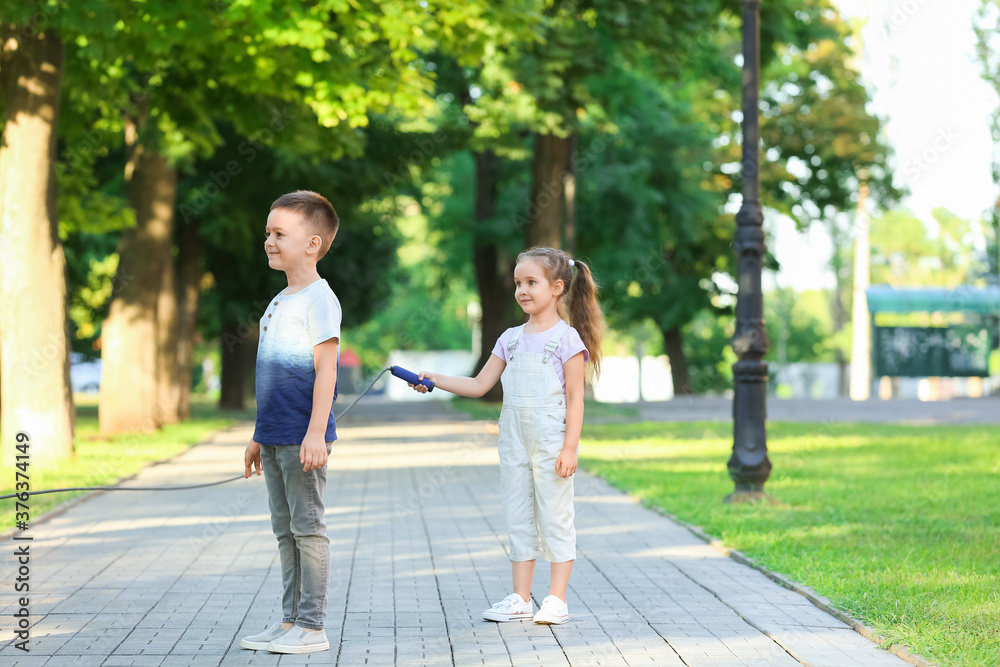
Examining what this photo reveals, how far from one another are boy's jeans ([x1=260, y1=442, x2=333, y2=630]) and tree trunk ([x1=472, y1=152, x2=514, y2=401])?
24.7 metres

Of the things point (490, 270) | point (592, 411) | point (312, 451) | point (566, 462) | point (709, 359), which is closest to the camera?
point (312, 451)

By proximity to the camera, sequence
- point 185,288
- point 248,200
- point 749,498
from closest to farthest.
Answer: point 749,498 < point 248,200 < point 185,288

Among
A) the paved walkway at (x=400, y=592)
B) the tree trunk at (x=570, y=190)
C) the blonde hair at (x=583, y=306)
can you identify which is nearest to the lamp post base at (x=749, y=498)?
the paved walkway at (x=400, y=592)

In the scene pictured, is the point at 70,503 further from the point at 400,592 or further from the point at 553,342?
the point at 553,342

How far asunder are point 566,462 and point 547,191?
54.9 ft

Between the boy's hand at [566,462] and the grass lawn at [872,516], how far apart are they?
155cm

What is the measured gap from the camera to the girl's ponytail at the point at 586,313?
228 inches

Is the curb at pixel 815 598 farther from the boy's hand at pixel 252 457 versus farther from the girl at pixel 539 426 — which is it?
the boy's hand at pixel 252 457

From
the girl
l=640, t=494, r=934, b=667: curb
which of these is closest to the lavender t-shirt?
the girl

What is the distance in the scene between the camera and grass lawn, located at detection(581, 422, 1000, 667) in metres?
5.62

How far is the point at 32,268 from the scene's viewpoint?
1293 centimetres

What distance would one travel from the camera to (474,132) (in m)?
22.5

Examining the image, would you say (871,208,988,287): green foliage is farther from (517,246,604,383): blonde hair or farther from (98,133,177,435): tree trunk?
(517,246,604,383): blonde hair

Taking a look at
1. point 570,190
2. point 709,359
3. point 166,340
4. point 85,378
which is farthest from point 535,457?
point 85,378
